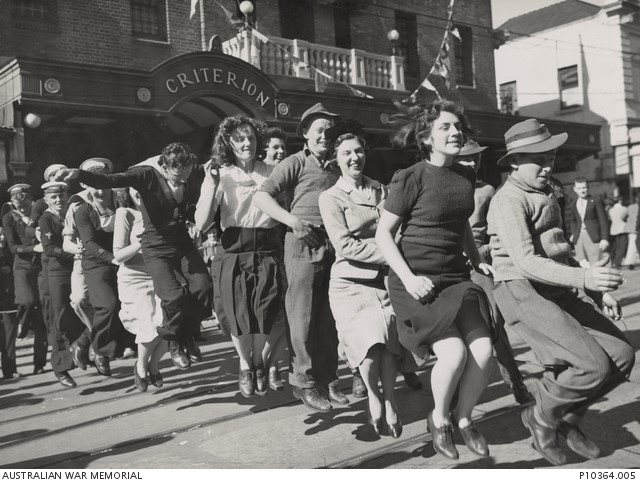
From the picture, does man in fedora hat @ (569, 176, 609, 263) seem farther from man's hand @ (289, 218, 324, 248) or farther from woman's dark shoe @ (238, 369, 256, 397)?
woman's dark shoe @ (238, 369, 256, 397)

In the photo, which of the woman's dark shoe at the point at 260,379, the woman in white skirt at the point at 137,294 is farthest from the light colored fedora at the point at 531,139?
the woman in white skirt at the point at 137,294

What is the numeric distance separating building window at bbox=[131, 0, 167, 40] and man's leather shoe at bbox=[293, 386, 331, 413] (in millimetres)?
→ 8220

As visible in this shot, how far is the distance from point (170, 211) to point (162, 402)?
137 cm

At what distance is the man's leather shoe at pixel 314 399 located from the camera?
4113mm

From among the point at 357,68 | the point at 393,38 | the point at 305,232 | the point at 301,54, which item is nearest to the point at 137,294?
the point at 305,232

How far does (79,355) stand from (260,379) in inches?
99.6

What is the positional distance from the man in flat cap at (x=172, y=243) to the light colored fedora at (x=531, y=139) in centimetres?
240

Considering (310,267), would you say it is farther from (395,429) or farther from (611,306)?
(611,306)

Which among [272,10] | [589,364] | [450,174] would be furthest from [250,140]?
[272,10]

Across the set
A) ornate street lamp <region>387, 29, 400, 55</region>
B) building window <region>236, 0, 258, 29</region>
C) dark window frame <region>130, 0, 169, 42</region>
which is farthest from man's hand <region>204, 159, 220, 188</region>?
ornate street lamp <region>387, 29, 400, 55</region>

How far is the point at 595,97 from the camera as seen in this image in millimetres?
6582

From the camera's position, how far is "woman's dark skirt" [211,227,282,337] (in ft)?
14.7

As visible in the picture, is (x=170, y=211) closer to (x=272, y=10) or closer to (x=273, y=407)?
(x=273, y=407)

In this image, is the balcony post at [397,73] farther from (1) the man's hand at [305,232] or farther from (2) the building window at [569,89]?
(1) the man's hand at [305,232]
